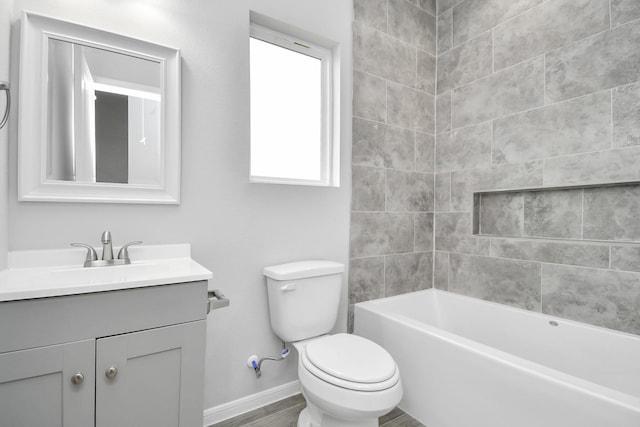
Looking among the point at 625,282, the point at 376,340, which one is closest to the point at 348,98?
the point at 376,340

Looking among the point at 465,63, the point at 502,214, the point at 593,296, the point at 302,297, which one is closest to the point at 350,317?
the point at 302,297

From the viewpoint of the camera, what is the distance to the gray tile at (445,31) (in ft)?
7.99

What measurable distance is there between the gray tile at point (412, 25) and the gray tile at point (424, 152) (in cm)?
70

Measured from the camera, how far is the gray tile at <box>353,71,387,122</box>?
212 cm

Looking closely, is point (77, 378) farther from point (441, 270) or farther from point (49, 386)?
point (441, 270)

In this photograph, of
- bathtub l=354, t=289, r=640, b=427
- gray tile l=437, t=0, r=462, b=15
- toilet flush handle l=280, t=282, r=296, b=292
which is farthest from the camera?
gray tile l=437, t=0, r=462, b=15

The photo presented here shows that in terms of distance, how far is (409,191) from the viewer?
2379 mm

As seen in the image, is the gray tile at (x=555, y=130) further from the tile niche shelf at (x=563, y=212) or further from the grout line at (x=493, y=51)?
the grout line at (x=493, y=51)

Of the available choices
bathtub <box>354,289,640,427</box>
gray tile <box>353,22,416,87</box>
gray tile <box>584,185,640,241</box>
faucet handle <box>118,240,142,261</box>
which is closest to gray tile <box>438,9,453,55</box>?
gray tile <box>353,22,416,87</box>

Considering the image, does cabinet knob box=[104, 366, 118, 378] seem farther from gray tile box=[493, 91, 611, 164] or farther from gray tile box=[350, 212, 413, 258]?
gray tile box=[493, 91, 611, 164]

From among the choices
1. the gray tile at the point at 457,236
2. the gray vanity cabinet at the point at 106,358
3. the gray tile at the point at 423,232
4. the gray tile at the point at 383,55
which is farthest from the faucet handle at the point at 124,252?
the gray tile at the point at 457,236

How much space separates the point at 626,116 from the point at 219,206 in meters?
2.14

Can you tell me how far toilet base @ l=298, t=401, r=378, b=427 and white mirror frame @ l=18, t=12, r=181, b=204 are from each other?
1225 millimetres

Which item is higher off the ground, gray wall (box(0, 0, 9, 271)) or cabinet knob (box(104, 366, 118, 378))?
gray wall (box(0, 0, 9, 271))
